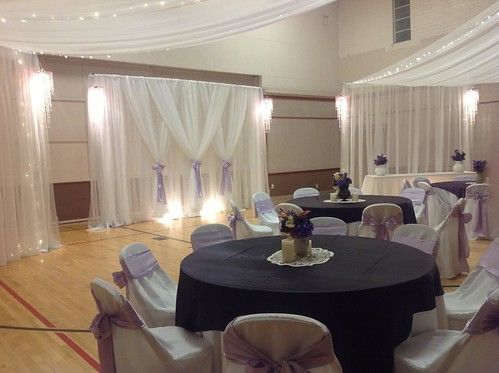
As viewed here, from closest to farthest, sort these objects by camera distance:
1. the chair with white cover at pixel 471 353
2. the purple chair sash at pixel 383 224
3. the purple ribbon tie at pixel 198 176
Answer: the chair with white cover at pixel 471 353 < the purple chair sash at pixel 383 224 < the purple ribbon tie at pixel 198 176

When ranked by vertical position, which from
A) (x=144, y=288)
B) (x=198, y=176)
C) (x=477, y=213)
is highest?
(x=198, y=176)

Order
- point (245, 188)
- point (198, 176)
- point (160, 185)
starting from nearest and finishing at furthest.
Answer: point (160, 185), point (198, 176), point (245, 188)

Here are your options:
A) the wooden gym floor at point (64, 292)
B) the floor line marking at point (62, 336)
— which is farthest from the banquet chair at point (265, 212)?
the floor line marking at point (62, 336)

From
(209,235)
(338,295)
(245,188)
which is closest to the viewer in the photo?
(338,295)

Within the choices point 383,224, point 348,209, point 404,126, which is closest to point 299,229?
point 383,224

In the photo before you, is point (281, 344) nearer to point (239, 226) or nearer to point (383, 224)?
point (383, 224)

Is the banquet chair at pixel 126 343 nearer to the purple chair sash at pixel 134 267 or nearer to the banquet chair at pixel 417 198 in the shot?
the purple chair sash at pixel 134 267

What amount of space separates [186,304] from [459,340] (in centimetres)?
133

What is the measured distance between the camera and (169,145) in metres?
9.74

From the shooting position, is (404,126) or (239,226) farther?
(404,126)

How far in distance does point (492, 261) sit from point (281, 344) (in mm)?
1782

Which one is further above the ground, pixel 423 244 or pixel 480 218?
pixel 423 244

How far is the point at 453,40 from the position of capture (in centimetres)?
569

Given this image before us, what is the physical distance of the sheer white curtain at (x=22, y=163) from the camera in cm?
630
